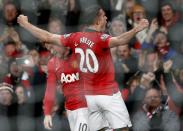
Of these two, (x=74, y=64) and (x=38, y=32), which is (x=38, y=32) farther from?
(x=74, y=64)

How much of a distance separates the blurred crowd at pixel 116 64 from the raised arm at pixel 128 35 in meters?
1.12

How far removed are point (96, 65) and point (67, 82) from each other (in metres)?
0.31

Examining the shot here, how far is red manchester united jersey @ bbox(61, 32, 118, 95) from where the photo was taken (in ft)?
18.4

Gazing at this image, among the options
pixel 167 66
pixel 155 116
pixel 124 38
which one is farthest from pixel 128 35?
pixel 167 66

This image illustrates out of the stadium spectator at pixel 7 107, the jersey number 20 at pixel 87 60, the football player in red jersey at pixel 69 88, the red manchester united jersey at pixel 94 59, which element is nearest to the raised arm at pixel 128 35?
the red manchester united jersey at pixel 94 59

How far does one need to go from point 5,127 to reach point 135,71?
4.04ft

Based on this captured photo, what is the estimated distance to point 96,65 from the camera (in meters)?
5.68

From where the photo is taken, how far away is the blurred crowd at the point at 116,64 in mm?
6570

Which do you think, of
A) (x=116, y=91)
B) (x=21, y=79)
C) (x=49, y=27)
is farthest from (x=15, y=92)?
(x=116, y=91)

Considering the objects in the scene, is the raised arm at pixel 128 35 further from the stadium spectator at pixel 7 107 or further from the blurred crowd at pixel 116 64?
the stadium spectator at pixel 7 107

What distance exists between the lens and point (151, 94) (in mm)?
6527

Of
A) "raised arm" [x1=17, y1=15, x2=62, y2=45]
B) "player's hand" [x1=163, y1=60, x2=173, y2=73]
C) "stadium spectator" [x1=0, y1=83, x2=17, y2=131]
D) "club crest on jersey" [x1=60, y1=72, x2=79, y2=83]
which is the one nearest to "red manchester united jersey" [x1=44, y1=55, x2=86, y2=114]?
"club crest on jersey" [x1=60, y1=72, x2=79, y2=83]

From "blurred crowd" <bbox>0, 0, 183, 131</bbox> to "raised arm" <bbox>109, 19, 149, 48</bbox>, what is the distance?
3.67ft

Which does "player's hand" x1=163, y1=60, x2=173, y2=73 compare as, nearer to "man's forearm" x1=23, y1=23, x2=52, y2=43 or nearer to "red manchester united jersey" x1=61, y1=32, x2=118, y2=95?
"red manchester united jersey" x1=61, y1=32, x2=118, y2=95
